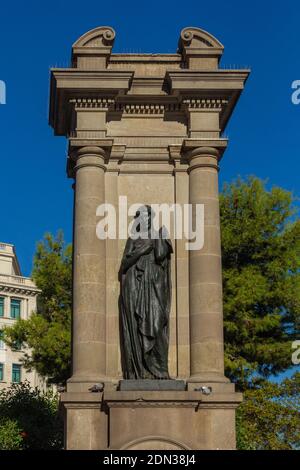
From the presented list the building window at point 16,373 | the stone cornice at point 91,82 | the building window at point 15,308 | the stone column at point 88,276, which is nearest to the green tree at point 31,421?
the stone column at point 88,276

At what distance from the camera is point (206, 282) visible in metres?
20.4

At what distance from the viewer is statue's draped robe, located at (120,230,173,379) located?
19.9 metres

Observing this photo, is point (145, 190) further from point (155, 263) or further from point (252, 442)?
point (252, 442)

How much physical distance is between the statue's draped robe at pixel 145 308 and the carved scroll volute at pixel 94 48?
4310 millimetres

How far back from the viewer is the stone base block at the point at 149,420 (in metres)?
18.7

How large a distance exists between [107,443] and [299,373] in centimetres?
1802

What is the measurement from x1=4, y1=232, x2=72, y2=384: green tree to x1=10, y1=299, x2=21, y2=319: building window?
42.7 metres

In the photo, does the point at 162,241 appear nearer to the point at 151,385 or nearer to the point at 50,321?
the point at 151,385

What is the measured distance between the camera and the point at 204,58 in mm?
21828

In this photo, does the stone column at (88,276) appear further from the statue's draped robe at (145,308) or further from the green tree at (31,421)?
the green tree at (31,421)

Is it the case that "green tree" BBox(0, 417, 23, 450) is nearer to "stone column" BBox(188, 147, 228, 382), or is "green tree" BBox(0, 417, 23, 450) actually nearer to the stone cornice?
"stone column" BBox(188, 147, 228, 382)

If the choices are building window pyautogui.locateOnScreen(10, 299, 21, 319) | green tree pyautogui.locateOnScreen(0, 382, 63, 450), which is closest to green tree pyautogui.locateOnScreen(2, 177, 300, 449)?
green tree pyautogui.locateOnScreen(0, 382, 63, 450)

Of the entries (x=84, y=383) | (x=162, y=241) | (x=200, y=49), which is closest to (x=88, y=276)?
(x=162, y=241)

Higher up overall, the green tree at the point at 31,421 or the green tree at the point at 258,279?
the green tree at the point at 258,279
